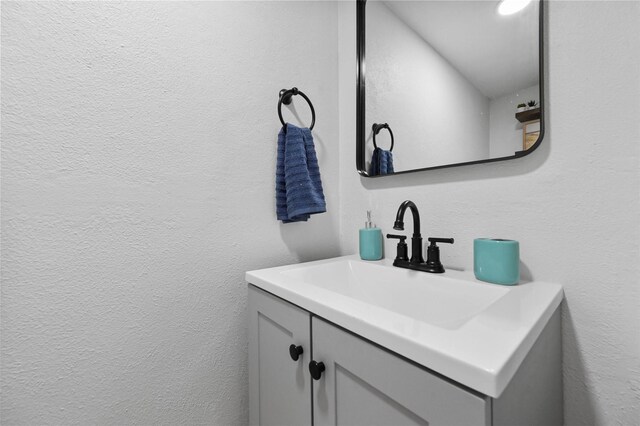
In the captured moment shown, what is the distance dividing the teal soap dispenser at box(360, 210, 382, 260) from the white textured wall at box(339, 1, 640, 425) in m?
0.36

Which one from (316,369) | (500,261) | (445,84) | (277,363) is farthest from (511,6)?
(277,363)

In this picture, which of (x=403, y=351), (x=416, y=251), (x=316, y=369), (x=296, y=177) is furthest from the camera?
(x=296, y=177)

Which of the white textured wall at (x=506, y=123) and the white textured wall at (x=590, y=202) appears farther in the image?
the white textured wall at (x=506, y=123)

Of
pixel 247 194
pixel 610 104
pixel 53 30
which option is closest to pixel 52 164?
pixel 53 30

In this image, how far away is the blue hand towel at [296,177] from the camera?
93cm

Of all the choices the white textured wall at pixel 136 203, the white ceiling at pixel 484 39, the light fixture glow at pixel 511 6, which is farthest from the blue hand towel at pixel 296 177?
the light fixture glow at pixel 511 6

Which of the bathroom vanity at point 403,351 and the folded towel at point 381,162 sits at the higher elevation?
the folded towel at point 381,162

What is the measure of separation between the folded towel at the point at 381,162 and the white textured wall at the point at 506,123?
334mm

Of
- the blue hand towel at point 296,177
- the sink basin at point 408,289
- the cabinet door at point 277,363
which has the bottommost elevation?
the cabinet door at point 277,363

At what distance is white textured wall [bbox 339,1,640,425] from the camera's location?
22.3 inches

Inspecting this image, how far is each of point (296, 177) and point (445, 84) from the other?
22.4 inches

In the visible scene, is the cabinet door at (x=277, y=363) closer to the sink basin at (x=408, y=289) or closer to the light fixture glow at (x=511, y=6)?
the sink basin at (x=408, y=289)

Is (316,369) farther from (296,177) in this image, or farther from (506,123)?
(506,123)

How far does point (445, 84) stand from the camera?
0.89 meters
